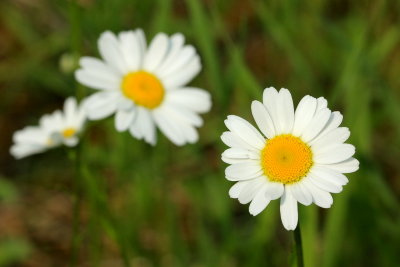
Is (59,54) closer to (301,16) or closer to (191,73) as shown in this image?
(301,16)

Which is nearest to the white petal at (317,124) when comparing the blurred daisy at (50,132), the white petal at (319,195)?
the white petal at (319,195)

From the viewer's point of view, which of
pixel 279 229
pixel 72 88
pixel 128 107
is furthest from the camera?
pixel 72 88

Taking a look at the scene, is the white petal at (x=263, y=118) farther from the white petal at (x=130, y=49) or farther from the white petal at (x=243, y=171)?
the white petal at (x=130, y=49)

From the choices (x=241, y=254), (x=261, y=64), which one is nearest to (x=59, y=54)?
(x=261, y=64)

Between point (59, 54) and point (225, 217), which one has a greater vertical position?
point (59, 54)

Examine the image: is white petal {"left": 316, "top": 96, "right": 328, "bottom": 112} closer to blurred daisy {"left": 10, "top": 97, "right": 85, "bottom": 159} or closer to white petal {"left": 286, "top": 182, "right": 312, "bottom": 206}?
white petal {"left": 286, "top": 182, "right": 312, "bottom": 206}

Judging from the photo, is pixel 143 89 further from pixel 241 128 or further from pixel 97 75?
pixel 241 128
